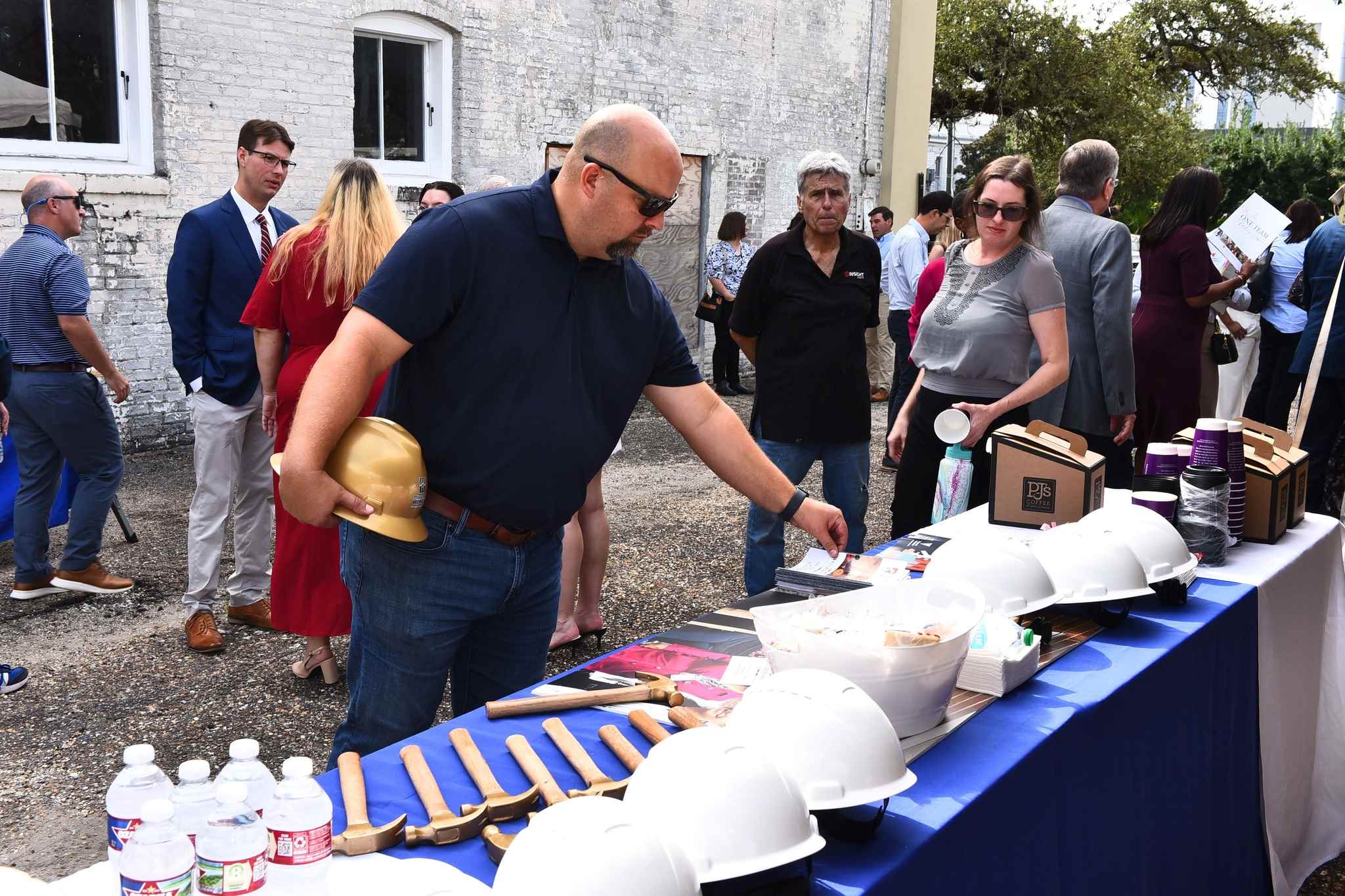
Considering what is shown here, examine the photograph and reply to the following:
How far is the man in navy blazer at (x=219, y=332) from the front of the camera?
4.83m

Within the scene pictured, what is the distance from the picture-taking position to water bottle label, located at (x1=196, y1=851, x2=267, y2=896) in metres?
1.22

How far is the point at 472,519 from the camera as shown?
8.04 ft

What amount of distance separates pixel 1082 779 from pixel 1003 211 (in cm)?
239

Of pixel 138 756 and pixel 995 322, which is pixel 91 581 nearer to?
pixel 995 322

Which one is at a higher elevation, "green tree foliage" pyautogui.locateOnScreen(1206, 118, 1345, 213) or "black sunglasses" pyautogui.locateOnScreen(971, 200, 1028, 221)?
"green tree foliage" pyautogui.locateOnScreen(1206, 118, 1345, 213)

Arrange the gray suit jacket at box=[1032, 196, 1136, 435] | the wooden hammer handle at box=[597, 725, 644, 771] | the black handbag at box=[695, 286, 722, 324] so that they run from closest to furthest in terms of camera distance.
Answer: the wooden hammer handle at box=[597, 725, 644, 771] → the gray suit jacket at box=[1032, 196, 1136, 435] → the black handbag at box=[695, 286, 722, 324]

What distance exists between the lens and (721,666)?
234 centimetres

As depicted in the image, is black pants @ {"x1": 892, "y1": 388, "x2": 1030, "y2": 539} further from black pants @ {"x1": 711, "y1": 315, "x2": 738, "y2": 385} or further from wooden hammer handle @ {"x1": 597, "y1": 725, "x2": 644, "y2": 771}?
black pants @ {"x1": 711, "y1": 315, "x2": 738, "y2": 385}

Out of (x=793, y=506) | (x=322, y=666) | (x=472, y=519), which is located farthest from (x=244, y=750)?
(x=322, y=666)

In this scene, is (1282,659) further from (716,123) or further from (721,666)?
(716,123)

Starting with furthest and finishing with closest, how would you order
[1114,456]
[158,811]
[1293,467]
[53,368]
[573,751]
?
1. [53,368]
2. [1114,456]
3. [1293,467]
4. [573,751]
5. [158,811]

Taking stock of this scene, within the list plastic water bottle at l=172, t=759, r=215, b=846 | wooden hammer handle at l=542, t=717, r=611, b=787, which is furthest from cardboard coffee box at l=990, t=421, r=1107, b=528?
plastic water bottle at l=172, t=759, r=215, b=846

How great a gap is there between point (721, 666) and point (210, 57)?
7501 millimetres

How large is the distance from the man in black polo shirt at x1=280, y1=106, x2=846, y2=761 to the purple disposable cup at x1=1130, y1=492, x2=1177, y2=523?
1.02m
